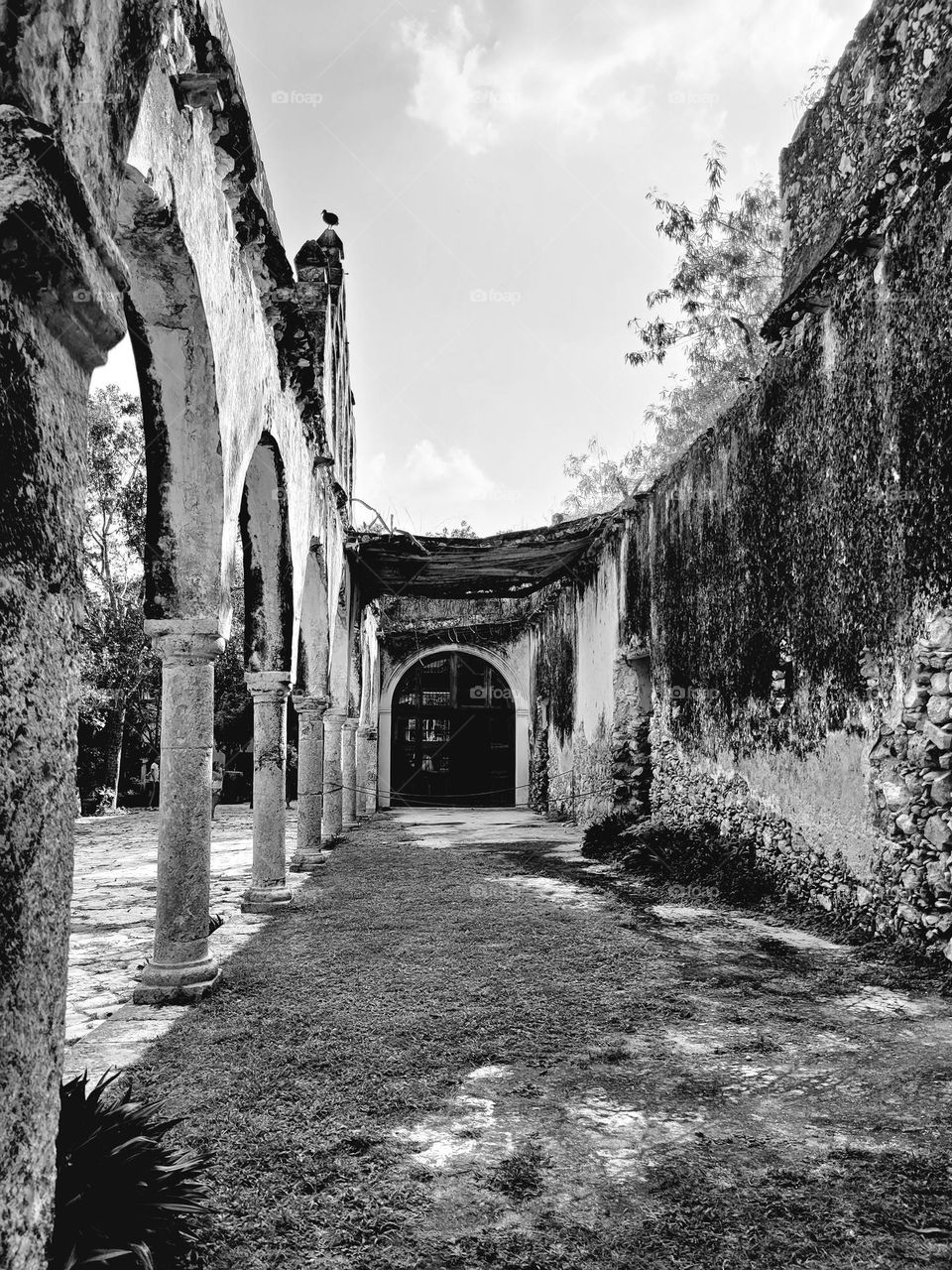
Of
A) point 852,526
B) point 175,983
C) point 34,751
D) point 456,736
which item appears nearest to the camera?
point 34,751

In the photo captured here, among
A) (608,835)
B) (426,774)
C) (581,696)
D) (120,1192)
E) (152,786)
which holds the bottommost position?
(152,786)

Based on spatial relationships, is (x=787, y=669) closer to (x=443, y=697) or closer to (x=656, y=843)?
(x=656, y=843)

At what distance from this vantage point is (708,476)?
347 inches

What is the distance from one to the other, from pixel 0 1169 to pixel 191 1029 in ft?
9.45

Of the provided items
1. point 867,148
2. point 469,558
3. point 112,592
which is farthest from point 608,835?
point 112,592

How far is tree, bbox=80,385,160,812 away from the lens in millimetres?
18141

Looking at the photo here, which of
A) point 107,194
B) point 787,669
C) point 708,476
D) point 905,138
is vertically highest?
point 905,138

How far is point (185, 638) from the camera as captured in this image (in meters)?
5.02

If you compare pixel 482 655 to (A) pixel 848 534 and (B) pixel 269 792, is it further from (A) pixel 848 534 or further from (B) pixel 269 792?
(A) pixel 848 534

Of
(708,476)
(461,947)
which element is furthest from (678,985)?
(708,476)

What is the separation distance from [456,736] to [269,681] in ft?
47.3

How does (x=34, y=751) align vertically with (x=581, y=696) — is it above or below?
below

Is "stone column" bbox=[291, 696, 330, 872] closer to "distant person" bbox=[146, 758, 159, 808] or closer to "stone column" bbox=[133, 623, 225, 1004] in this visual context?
"stone column" bbox=[133, 623, 225, 1004]

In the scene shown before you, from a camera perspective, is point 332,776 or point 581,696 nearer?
point 332,776
